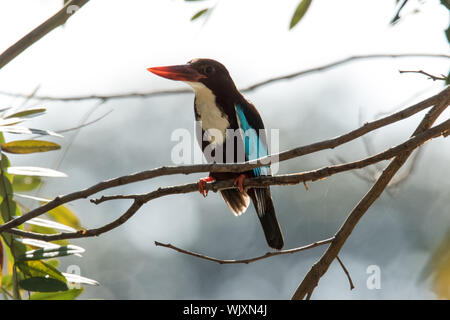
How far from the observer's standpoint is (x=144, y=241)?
8.62 meters

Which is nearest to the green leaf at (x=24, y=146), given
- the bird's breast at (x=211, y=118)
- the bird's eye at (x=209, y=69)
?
the bird's breast at (x=211, y=118)

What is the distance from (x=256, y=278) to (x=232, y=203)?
5.22m

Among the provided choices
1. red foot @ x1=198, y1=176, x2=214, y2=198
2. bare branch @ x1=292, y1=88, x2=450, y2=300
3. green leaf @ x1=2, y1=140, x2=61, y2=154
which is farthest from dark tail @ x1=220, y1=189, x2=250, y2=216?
green leaf @ x1=2, y1=140, x2=61, y2=154

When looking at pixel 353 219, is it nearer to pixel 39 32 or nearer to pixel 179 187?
pixel 179 187

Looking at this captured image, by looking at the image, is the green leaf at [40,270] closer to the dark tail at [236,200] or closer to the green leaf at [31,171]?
the green leaf at [31,171]

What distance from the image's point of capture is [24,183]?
229 cm

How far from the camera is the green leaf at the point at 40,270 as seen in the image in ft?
5.80

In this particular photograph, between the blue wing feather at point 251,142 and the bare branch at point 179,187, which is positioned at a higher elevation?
the blue wing feather at point 251,142

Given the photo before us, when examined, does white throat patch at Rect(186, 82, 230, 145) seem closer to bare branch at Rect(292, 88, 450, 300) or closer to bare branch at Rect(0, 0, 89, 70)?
bare branch at Rect(292, 88, 450, 300)

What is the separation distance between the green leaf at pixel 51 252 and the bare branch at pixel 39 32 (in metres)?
0.56

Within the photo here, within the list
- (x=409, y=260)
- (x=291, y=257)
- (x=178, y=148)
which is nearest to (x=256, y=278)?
(x=291, y=257)

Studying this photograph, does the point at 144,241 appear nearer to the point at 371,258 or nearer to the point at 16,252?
the point at 371,258

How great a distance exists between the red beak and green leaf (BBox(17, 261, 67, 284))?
1618 millimetres

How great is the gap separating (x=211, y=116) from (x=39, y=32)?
1366 mm
